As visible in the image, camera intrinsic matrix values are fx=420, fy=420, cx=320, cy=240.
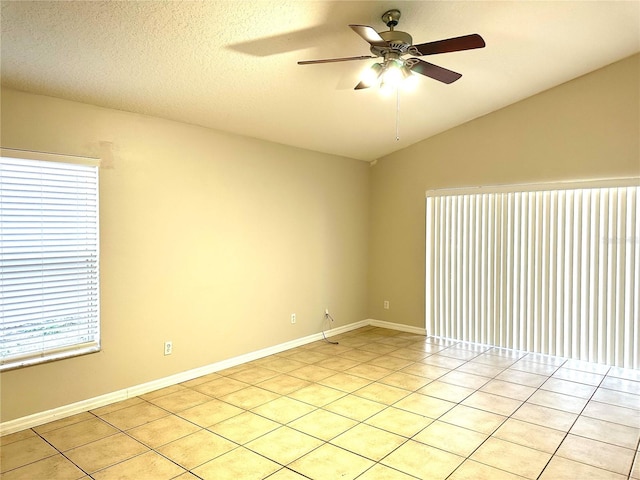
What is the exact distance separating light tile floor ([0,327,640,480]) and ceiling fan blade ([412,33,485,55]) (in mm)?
2568

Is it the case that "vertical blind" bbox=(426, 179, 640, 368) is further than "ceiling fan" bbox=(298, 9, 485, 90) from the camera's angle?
Yes

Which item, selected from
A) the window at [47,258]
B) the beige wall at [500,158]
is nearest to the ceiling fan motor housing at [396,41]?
the window at [47,258]

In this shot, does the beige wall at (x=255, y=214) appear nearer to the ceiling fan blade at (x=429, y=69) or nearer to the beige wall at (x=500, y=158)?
the beige wall at (x=500, y=158)

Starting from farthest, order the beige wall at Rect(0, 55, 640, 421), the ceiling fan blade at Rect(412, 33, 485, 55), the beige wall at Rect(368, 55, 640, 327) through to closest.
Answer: the beige wall at Rect(368, 55, 640, 327) → the beige wall at Rect(0, 55, 640, 421) → the ceiling fan blade at Rect(412, 33, 485, 55)

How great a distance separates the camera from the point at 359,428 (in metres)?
3.16

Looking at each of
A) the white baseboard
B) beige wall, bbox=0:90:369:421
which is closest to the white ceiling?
beige wall, bbox=0:90:369:421

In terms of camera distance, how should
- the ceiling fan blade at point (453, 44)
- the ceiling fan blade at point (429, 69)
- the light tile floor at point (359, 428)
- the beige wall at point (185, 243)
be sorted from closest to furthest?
1. the ceiling fan blade at point (453, 44)
2. the light tile floor at point (359, 428)
3. the ceiling fan blade at point (429, 69)
4. the beige wall at point (185, 243)

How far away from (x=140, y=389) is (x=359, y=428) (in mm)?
2027

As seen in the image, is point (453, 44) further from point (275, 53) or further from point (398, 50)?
point (275, 53)

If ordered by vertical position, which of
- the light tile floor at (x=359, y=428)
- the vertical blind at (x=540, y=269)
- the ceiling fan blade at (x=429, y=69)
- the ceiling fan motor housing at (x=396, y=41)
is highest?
the ceiling fan motor housing at (x=396, y=41)

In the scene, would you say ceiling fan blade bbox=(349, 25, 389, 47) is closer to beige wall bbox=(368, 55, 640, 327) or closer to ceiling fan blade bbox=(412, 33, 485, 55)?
ceiling fan blade bbox=(412, 33, 485, 55)

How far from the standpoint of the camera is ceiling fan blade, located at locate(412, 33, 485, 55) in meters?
2.40

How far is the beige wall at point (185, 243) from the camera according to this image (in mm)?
3328

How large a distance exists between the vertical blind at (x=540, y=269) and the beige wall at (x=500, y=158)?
0.62ft
